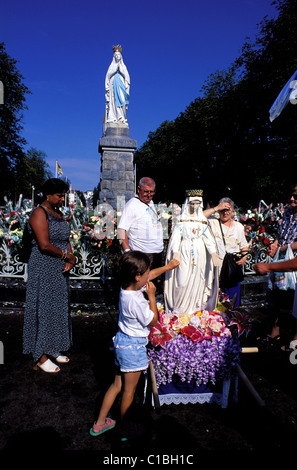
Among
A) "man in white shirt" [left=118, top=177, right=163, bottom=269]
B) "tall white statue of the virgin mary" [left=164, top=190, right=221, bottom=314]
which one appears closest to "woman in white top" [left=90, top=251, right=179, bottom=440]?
"tall white statue of the virgin mary" [left=164, top=190, right=221, bottom=314]

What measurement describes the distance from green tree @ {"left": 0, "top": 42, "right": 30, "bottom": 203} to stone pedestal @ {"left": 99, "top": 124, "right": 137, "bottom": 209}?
55.9ft

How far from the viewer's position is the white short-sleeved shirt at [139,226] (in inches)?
167

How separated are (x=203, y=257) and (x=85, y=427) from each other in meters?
2.20

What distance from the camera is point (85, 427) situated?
265 centimetres

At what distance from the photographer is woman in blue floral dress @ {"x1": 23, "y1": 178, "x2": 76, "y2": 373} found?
3.42m

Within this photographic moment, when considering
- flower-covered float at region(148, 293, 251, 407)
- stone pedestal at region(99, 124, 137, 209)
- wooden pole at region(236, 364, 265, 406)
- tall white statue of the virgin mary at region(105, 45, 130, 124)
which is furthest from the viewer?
tall white statue of the virgin mary at region(105, 45, 130, 124)

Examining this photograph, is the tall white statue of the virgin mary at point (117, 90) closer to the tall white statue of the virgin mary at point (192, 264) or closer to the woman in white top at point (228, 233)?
the woman in white top at point (228, 233)

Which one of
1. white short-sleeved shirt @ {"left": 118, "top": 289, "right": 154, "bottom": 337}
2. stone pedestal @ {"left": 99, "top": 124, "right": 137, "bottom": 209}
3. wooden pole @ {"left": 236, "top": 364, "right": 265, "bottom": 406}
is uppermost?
stone pedestal @ {"left": 99, "top": 124, "right": 137, "bottom": 209}

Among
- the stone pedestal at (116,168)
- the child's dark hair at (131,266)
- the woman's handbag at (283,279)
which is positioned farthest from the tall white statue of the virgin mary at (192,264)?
the stone pedestal at (116,168)

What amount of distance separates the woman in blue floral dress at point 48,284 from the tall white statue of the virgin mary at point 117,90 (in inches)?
308

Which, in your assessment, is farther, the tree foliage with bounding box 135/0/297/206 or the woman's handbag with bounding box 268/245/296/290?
the tree foliage with bounding box 135/0/297/206

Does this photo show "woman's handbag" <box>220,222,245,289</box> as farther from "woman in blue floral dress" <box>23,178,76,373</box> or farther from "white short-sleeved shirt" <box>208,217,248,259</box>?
"woman in blue floral dress" <box>23,178,76,373</box>
